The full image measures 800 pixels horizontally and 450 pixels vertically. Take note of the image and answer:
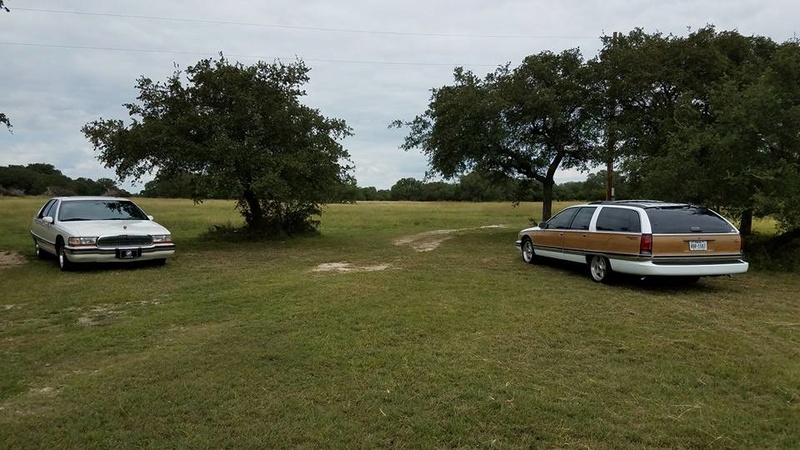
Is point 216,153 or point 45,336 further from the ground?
point 216,153

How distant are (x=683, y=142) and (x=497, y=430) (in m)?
11.8

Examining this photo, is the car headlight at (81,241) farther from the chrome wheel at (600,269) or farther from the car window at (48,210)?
the chrome wheel at (600,269)

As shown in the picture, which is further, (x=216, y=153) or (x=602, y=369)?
(x=216, y=153)

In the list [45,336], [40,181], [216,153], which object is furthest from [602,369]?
[40,181]

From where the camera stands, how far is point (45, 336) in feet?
20.7

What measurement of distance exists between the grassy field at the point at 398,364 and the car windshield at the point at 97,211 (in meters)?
2.55

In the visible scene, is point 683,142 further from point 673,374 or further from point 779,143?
point 673,374

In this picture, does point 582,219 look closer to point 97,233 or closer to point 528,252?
point 528,252

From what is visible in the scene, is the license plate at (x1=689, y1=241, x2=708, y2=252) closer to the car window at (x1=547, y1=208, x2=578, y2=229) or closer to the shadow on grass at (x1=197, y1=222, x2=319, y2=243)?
the car window at (x1=547, y1=208, x2=578, y2=229)

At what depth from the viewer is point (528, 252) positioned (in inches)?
501

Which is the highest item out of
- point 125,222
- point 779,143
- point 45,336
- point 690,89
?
point 690,89

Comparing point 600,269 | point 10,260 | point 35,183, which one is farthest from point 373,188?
point 600,269

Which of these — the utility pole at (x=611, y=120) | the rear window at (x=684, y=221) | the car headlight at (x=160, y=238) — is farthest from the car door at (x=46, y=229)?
the utility pole at (x=611, y=120)

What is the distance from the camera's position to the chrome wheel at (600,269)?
9484 millimetres
